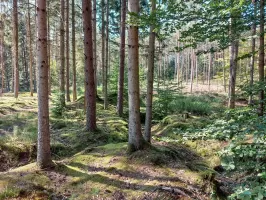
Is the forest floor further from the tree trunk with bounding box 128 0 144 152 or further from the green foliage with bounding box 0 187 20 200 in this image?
the tree trunk with bounding box 128 0 144 152

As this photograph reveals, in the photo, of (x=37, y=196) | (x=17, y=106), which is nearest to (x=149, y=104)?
(x=37, y=196)

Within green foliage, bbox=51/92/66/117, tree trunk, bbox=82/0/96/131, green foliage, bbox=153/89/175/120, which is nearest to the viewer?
tree trunk, bbox=82/0/96/131

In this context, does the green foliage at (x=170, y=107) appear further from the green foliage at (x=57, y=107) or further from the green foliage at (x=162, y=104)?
the green foliage at (x=57, y=107)

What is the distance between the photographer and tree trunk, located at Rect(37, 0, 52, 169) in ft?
14.2

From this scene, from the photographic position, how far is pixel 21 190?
364 centimetres

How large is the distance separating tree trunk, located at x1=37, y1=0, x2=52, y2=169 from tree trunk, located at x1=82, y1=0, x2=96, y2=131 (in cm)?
295

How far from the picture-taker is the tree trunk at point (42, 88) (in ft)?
14.2

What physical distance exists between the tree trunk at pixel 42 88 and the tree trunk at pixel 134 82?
1.66 m

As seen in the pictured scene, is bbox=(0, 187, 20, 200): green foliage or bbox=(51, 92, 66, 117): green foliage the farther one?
bbox=(51, 92, 66, 117): green foliage

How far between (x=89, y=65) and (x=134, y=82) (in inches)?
116

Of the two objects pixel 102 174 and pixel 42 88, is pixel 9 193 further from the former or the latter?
pixel 42 88

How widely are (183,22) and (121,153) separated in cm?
318

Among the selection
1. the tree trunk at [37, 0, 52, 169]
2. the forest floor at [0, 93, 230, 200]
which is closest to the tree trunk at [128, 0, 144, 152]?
the forest floor at [0, 93, 230, 200]

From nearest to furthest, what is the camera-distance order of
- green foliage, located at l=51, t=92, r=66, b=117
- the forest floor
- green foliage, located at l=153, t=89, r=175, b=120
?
the forest floor < green foliage, located at l=51, t=92, r=66, b=117 < green foliage, located at l=153, t=89, r=175, b=120
